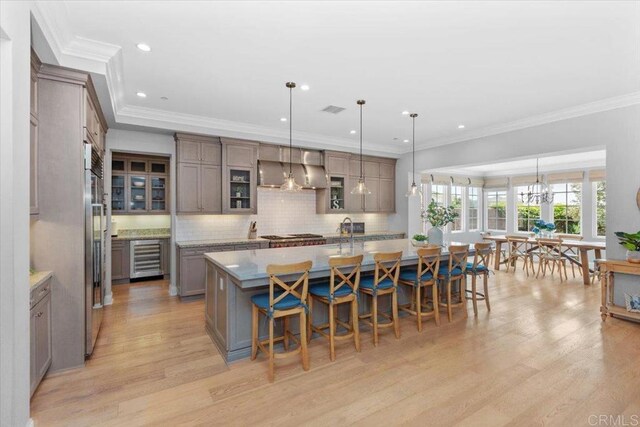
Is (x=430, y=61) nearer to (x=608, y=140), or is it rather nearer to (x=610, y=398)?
(x=608, y=140)

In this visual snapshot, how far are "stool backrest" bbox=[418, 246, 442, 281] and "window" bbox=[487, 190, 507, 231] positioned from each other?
7315mm

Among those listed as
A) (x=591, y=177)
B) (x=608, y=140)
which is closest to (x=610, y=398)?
(x=608, y=140)

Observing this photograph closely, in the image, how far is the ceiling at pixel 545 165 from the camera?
7331 millimetres

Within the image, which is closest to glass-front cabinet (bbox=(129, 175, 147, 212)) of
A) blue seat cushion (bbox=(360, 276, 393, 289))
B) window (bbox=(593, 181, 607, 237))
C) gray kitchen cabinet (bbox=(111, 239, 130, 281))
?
gray kitchen cabinet (bbox=(111, 239, 130, 281))

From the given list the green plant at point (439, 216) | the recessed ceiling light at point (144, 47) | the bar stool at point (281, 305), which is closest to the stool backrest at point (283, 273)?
the bar stool at point (281, 305)

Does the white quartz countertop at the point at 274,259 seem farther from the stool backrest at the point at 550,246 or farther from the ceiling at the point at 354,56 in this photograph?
the stool backrest at the point at 550,246

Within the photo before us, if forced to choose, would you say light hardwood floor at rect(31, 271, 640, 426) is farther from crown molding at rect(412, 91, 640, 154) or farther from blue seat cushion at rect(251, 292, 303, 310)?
crown molding at rect(412, 91, 640, 154)

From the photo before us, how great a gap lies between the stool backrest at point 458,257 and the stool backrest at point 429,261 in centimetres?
24

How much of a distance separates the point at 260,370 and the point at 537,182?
8.95 m

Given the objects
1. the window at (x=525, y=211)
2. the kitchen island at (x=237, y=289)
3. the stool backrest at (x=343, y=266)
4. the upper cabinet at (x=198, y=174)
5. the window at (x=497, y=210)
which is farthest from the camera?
the window at (x=497, y=210)

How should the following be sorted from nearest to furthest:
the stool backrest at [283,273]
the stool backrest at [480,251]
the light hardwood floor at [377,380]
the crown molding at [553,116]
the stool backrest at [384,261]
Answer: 1. the light hardwood floor at [377,380]
2. the stool backrest at [283,273]
3. the stool backrest at [384,261]
4. the crown molding at [553,116]
5. the stool backrest at [480,251]

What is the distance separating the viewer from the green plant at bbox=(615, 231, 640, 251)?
12.5 feet

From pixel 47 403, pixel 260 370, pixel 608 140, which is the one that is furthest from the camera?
pixel 608 140

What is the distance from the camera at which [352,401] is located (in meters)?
2.36
